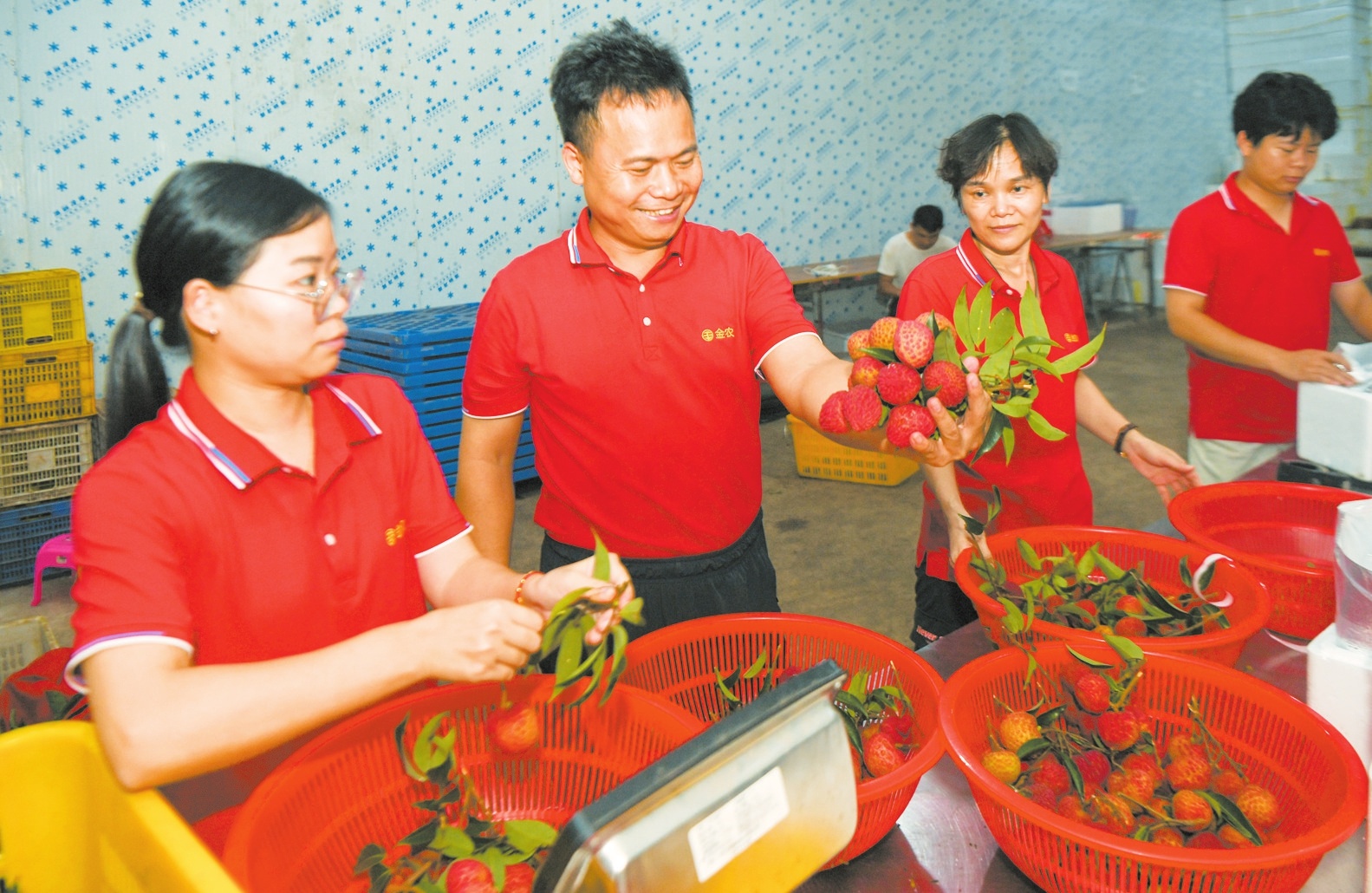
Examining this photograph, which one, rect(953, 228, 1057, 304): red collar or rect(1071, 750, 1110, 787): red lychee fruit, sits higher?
rect(953, 228, 1057, 304): red collar

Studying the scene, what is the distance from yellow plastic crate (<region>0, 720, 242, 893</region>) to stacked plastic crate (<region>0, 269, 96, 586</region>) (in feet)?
12.1

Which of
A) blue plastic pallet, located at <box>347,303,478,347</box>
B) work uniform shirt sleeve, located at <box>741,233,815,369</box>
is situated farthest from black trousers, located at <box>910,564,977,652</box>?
blue plastic pallet, located at <box>347,303,478,347</box>

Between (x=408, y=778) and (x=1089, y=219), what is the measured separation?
901cm

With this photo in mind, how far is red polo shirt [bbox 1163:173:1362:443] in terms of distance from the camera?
104 inches

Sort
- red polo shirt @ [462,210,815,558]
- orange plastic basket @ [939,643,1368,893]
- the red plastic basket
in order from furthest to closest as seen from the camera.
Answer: the red plastic basket
red polo shirt @ [462,210,815,558]
orange plastic basket @ [939,643,1368,893]

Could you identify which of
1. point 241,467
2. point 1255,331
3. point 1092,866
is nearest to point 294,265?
point 241,467

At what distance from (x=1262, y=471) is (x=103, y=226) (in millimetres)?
4882

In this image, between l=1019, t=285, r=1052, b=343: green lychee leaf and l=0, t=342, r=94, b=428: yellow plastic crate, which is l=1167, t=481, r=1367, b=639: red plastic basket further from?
l=0, t=342, r=94, b=428: yellow plastic crate

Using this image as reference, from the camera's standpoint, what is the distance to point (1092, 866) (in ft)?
3.23

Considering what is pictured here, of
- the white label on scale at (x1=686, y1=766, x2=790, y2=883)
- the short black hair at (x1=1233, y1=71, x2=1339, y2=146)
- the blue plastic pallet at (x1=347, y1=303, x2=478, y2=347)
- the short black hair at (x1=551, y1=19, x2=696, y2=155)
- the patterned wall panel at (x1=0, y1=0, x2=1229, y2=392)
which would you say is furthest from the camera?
the blue plastic pallet at (x1=347, y1=303, x2=478, y2=347)

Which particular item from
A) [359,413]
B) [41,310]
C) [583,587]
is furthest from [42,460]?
[583,587]

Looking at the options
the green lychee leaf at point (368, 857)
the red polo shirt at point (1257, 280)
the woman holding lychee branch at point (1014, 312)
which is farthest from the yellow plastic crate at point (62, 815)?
the red polo shirt at point (1257, 280)

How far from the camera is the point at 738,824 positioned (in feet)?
2.26

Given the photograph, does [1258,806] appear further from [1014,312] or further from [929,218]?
[929,218]
